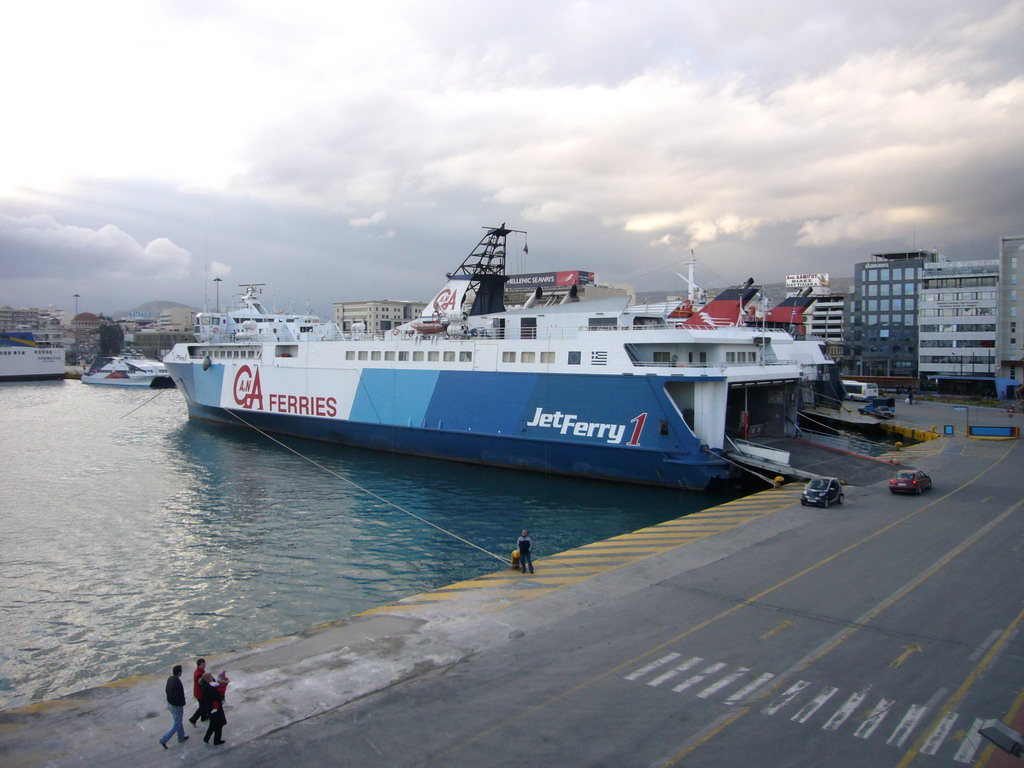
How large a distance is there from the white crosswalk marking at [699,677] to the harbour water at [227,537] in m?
6.61

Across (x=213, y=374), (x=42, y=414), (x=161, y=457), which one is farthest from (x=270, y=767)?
(x=42, y=414)

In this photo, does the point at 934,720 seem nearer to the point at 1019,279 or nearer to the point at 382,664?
the point at 382,664

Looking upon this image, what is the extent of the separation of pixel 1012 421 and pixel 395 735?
138 feet

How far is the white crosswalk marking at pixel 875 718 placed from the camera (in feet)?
23.7

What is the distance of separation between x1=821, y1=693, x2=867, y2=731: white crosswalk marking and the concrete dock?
3cm

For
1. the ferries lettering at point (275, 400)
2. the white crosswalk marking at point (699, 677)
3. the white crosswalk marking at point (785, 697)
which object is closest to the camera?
the white crosswalk marking at point (785, 697)

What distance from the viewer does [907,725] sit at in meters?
7.37

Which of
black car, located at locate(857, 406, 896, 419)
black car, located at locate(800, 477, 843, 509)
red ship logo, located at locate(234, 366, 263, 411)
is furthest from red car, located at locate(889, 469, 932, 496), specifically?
red ship logo, located at locate(234, 366, 263, 411)

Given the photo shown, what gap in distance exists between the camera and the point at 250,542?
17234 millimetres

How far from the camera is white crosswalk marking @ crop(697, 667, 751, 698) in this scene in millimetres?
8133

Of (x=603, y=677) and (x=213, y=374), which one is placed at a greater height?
(x=213, y=374)

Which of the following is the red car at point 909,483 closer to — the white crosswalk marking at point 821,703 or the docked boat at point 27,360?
the white crosswalk marking at point 821,703

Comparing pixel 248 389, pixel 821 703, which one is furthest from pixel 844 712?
pixel 248 389

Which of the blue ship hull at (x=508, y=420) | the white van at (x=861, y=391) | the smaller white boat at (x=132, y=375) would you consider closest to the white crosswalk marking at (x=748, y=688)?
the blue ship hull at (x=508, y=420)
